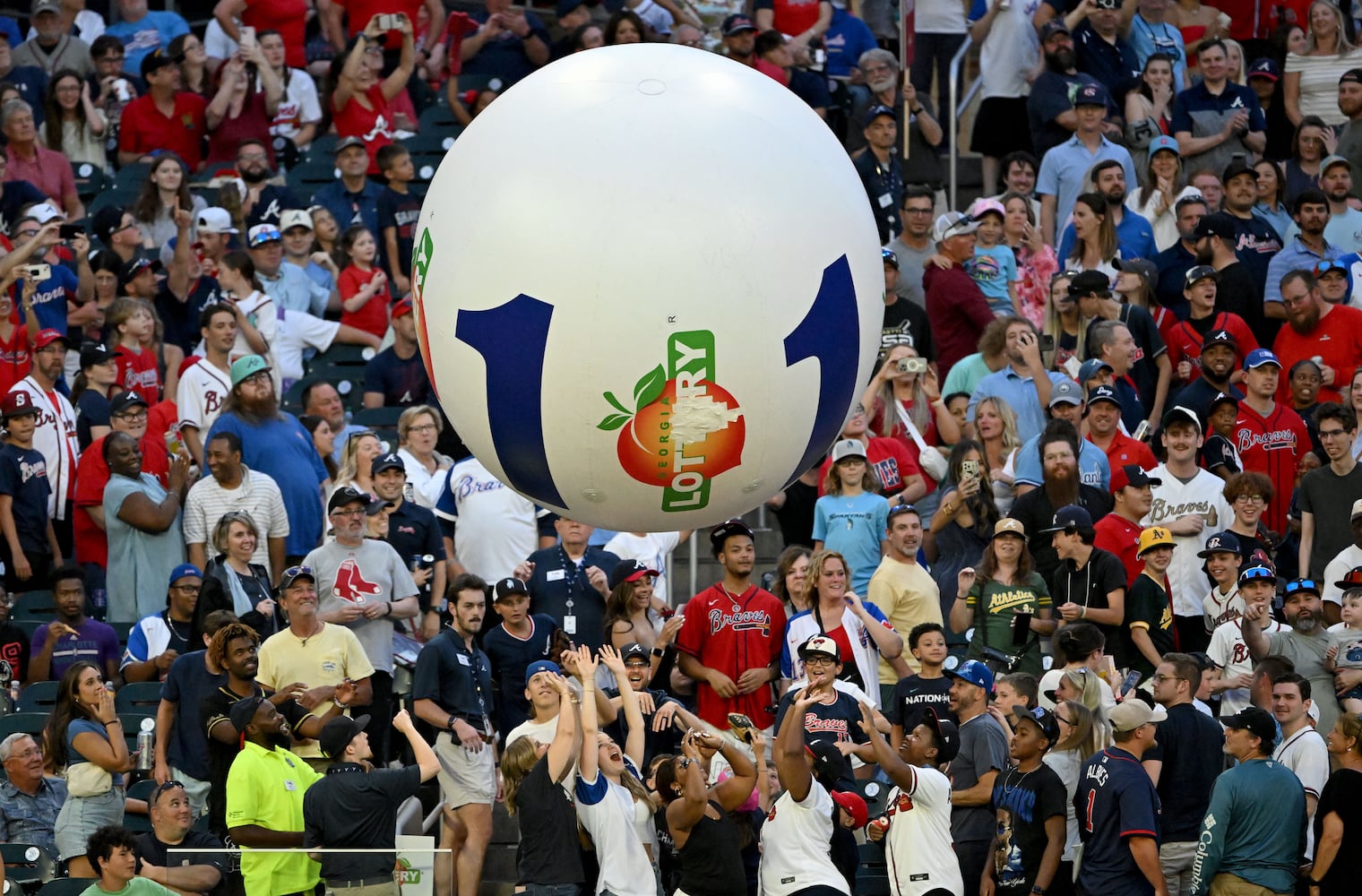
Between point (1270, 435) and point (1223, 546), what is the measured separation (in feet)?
5.90

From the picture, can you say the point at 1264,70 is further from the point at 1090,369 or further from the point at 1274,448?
the point at 1090,369

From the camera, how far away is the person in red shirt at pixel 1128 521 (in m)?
10.6

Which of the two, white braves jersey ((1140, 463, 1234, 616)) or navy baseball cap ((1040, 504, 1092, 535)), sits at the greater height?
navy baseball cap ((1040, 504, 1092, 535))

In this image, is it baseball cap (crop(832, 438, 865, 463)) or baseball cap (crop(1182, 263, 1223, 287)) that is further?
baseball cap (crop(1182, 263, 1223, 287))

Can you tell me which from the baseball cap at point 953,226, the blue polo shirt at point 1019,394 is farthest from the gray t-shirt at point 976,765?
the baseball cap at point 953,226

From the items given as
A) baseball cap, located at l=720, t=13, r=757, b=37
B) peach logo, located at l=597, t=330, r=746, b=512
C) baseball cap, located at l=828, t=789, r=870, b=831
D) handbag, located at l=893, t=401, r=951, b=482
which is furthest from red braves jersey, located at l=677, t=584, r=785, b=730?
baseball cap, located at l=720, t=13, r=757, b=37

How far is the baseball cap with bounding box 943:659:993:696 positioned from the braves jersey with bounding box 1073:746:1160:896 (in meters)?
0.77

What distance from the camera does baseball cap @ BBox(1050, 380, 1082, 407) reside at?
11.5 meters

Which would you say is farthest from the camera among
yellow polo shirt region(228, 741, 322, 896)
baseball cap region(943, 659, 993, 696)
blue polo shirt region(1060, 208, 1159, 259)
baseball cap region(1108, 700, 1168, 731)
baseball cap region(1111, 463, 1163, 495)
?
blue polo shirt region(1060, 208, 1159, 259)

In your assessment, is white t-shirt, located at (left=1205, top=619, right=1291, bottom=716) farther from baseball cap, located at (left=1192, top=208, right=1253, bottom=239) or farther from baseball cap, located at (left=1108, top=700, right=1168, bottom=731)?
baseball cap, located at (left=1192, top=208, right=1253, bottom=239)

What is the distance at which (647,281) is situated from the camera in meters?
3.94

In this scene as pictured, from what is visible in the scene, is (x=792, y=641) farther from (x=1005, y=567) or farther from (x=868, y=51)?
(x=868, y=51)

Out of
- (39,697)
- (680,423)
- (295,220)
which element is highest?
(680,423)

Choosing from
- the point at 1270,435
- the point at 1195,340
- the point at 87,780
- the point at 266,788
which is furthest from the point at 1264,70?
the point at 87,780
